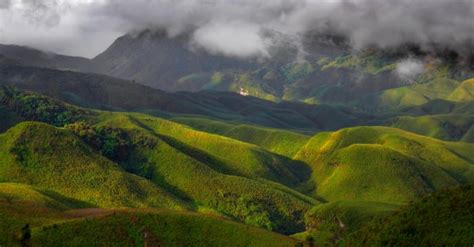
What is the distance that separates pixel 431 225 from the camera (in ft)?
284

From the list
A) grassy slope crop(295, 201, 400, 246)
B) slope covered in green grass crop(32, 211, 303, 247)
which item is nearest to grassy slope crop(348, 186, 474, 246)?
slope covered in green grass crop(32, 211, 303, 247)

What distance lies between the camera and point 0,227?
358 ft

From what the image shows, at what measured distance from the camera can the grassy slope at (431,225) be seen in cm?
8050

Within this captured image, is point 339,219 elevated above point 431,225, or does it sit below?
below

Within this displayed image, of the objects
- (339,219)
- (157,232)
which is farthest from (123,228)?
(339,219)

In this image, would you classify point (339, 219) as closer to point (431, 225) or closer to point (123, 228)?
point (123, 228)

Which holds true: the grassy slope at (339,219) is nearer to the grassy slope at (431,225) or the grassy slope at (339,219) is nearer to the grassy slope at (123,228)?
the grassy slope at (123,228)

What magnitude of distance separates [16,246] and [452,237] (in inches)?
2726

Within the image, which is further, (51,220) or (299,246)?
(51,220)

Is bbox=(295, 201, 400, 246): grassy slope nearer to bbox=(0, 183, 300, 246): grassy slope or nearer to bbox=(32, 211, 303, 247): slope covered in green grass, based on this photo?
bbox=(32, 211, 303, 247): slope covered in green grass

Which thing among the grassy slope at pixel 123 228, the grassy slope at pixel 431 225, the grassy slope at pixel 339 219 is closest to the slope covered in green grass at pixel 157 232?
the grassy slope at pixel 123 228

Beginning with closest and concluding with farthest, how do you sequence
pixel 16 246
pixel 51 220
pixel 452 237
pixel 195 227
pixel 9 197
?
pixel 452 237, pixel 16 246, pixel 51 220, pixel 195 227, pixel 9 197

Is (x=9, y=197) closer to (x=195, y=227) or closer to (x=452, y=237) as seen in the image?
(x=195, y=227)

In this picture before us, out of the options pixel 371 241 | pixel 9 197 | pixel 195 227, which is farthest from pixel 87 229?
pixel 371 241
